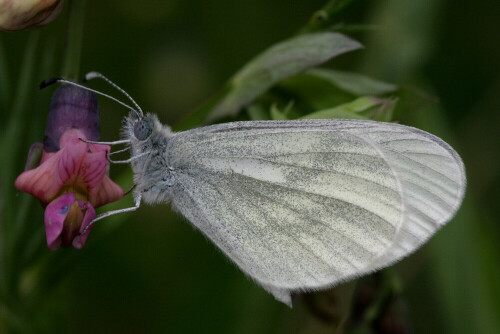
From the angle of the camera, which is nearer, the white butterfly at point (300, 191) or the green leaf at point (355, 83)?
the white butterfly at point (300, 191)

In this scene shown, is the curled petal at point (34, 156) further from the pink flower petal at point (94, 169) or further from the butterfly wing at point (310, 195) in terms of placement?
the butterfly wing at point (310, 195)

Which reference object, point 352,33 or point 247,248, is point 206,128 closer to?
point 247,248

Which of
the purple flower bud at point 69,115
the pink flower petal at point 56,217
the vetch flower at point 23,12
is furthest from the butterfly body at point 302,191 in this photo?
the vetch flower at point 23,12

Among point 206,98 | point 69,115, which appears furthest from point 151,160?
point 206,98

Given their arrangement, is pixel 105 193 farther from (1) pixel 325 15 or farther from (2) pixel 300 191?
(1) pixel 325 15

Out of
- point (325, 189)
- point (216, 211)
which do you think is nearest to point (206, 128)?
point (216, 211)
